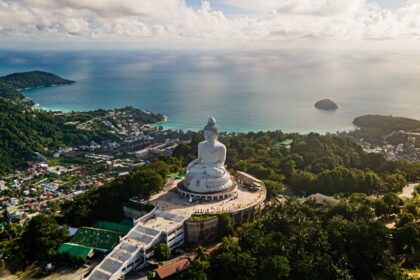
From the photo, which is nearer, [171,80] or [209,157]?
[209,157]

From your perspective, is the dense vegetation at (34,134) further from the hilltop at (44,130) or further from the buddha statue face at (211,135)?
the buddha statue face at (211,135)

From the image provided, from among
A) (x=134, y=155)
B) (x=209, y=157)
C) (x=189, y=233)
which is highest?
(x=209, y=157)

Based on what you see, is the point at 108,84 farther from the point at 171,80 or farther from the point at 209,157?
the point at 209,157

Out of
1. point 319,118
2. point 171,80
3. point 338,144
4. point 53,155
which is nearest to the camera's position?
point 338,144

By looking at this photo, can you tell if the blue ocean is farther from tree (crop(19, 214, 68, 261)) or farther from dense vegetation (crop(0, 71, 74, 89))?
tree (crop(19, 214, 68, 261))

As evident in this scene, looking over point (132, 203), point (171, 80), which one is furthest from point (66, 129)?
point (171, 80)

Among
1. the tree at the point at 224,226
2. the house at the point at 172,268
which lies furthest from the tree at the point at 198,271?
the tree at the point at 224,226

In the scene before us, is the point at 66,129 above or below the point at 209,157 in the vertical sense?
below

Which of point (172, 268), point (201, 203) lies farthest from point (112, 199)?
point (172, 268)

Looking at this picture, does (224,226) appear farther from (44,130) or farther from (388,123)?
(388,123)
